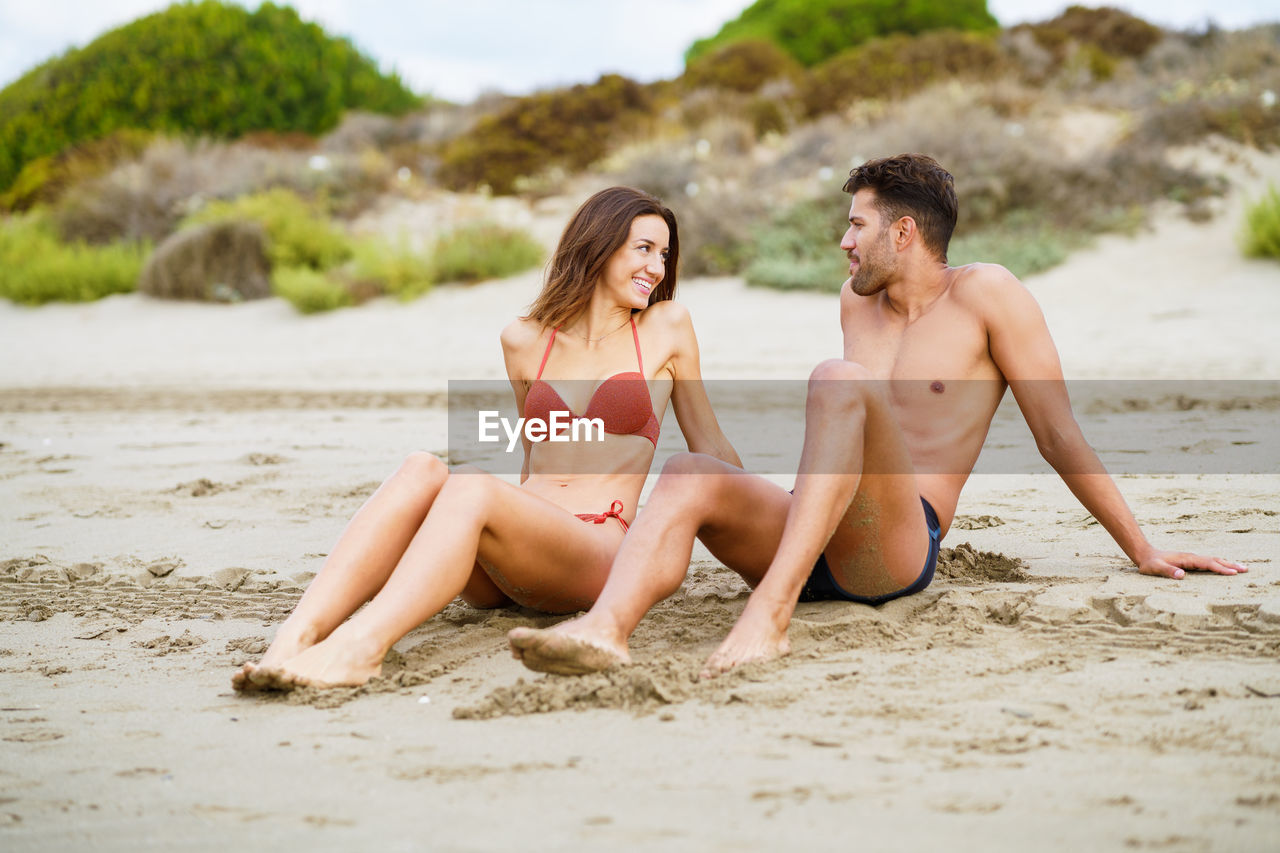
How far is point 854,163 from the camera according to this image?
12.7 metres

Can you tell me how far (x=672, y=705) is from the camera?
2490mm

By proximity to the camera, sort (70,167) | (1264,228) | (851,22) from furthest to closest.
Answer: (851,22)
(70,167)
(1264,228)

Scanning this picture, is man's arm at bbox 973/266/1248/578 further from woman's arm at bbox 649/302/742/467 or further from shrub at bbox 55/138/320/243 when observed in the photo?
shrub at bbox 55/138/320/243

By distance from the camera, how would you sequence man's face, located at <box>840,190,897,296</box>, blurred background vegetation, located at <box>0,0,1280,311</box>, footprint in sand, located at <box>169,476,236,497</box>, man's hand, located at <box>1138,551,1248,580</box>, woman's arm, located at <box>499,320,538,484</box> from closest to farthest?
man's hand, located at <box>1138,551,1248,580</box>, man's face, located at <box>840,190,897,296</box>, woman's arm, located at <box>499,320,538,484</box>, footprint in sand, located at <box>169,476,236,497</box>, blurred background vegetation, located at <box>0,0,1280,311</box>

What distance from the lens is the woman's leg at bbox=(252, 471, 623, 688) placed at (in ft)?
8.92

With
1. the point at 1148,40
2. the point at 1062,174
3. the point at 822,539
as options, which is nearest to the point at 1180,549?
the point at 822,539

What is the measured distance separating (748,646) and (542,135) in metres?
14.4

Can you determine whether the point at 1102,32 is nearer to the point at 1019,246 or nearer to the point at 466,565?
the point at 1019,246

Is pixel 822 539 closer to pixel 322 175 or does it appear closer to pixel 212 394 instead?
pixel 212 394

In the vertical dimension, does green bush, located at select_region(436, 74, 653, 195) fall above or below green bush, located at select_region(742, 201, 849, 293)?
above

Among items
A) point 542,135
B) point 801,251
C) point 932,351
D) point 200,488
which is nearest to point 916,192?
point 932,351

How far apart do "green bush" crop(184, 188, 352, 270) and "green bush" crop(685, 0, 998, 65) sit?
10.8 metres

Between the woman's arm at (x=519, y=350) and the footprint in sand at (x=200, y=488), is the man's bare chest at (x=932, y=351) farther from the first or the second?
the footprint in sand at (x=200, y=488)

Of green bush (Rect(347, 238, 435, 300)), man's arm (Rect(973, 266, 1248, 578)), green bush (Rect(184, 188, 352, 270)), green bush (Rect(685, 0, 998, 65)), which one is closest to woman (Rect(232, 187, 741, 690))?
man's arm (Rect(973, 266, 1248, 578))
